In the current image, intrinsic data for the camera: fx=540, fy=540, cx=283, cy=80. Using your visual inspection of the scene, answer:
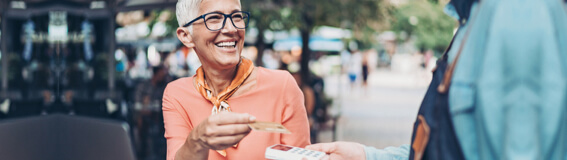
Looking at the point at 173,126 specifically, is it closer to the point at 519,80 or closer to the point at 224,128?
the point at 224,128

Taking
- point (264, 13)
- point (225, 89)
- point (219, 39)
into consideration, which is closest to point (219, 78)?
point (225, 89)

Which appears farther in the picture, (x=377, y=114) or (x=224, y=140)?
(x=377, y=114)

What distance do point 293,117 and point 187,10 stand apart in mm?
584

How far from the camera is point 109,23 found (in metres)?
6.58

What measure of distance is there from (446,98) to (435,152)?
0.15 meters

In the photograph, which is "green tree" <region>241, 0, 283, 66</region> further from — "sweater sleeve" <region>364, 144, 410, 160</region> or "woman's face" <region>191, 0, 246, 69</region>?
"sweater sleeve" <region>364, 144, 410, 160</region>

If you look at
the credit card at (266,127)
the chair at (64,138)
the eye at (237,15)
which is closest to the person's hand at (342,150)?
the credit card at (266,127)

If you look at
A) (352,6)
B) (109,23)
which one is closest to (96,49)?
(109,23)

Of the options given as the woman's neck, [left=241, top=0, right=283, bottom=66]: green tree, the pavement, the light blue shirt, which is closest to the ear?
the woman's neck

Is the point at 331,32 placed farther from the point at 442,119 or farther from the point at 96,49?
the point at 442,119

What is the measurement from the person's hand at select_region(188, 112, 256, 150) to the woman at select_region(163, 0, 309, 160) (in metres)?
0.27

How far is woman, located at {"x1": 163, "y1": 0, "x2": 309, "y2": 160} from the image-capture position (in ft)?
6.54

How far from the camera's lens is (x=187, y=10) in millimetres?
2029

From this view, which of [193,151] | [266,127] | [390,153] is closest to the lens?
[266,127]
